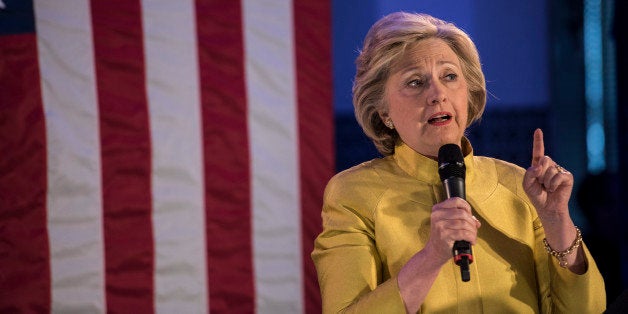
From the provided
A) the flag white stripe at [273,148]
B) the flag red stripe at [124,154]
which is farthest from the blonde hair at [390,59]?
the flag red stripe at [124,154]

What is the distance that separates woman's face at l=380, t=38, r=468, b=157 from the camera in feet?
5.55

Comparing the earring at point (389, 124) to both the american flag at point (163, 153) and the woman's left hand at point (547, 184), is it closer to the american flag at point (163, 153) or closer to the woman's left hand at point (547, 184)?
the woman's left hand at point (547, 184)

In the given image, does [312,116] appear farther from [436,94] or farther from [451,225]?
[451,225]

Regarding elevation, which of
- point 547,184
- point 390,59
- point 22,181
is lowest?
point 547,184

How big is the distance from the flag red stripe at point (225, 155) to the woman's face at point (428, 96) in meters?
0.85

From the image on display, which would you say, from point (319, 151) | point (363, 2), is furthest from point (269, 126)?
point (363, 2)

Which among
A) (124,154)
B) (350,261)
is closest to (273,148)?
(124,154)

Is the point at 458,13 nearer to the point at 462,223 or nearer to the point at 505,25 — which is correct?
the point at 505,25

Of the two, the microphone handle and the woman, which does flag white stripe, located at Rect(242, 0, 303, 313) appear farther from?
the microphone handle

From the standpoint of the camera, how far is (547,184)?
5.04 ft

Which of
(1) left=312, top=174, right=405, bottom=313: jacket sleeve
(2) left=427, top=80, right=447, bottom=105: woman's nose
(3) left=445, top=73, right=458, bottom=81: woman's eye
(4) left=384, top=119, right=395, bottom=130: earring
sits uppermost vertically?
(3) left=445, top=73, right=458, bottom=81: woman's eye

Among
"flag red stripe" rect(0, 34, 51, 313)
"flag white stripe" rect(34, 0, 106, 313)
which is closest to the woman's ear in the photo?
"flag white stripe" rect(34, 0, 106, 313)

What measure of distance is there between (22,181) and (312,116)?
3.16ft

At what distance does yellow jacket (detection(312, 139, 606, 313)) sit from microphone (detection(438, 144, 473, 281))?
0.21m
